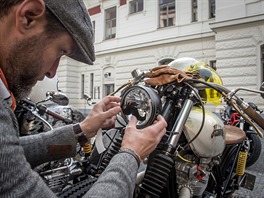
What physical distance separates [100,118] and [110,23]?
1393cm

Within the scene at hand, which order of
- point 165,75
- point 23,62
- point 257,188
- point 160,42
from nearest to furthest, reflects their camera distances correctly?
1. point 23,62
2. point 165,75
3. point 257,188
4. point 160,42

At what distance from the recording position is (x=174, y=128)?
1098mm

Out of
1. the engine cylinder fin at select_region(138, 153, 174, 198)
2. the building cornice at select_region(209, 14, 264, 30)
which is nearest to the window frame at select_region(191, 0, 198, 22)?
the building cornice at select_region(209, 14, 264, 30)

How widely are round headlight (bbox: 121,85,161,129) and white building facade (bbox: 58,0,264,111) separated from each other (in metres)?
8.15

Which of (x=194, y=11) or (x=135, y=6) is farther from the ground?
(x=135, y=6)

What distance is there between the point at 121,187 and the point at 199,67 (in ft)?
3.39

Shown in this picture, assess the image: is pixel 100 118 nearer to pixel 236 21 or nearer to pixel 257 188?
pixel 257 188

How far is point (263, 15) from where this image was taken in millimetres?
8484

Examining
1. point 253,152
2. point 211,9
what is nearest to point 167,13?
point 211,9

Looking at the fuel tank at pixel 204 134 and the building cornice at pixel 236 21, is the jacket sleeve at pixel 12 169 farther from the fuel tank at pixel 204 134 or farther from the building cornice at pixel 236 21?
the building cornice at pixel 236 21

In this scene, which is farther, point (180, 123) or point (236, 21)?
point (236, 21)

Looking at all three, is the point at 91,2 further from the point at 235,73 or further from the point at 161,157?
the point at 161,157

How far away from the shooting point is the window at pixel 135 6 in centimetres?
1303

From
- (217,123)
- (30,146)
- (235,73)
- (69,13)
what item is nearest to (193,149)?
(217,123)
